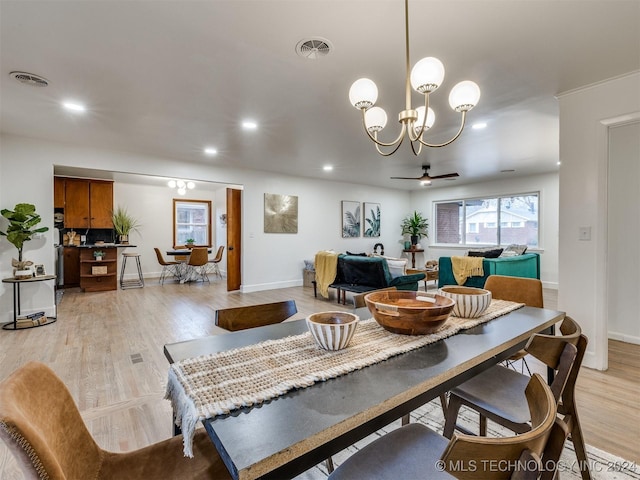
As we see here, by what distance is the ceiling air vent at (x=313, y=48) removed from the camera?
2.05 metres

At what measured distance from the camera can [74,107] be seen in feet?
10.3

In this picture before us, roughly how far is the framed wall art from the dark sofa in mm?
1874

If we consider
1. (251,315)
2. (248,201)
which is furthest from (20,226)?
(251,315)

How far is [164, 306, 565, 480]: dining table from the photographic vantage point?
0.63m

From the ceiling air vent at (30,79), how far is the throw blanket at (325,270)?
13.2 feet

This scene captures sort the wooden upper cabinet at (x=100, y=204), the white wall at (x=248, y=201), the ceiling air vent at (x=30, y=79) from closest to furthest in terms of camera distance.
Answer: the ceiling air vent at (x=30, y=79) < the white wall at (x=248, y=201) < the wooden upper cabinet at (x=100, y=204)

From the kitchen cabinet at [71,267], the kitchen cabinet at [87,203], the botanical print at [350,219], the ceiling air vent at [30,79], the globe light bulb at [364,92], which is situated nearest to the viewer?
the globe light bulb at [364,92]

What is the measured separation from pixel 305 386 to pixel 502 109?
351 cm

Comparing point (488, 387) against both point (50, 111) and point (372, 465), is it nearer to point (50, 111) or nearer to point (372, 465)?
point (372, 465)

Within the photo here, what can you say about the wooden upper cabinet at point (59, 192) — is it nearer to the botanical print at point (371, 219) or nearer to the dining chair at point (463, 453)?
the botanical print at point (371, 219)

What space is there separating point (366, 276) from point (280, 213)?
2676 mm

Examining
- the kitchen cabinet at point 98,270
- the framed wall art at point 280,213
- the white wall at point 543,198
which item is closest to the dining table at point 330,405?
the framed wall art at point 280,213

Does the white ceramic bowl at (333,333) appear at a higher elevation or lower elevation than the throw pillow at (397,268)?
higher

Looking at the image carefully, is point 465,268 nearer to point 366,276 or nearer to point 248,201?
point 366,276
